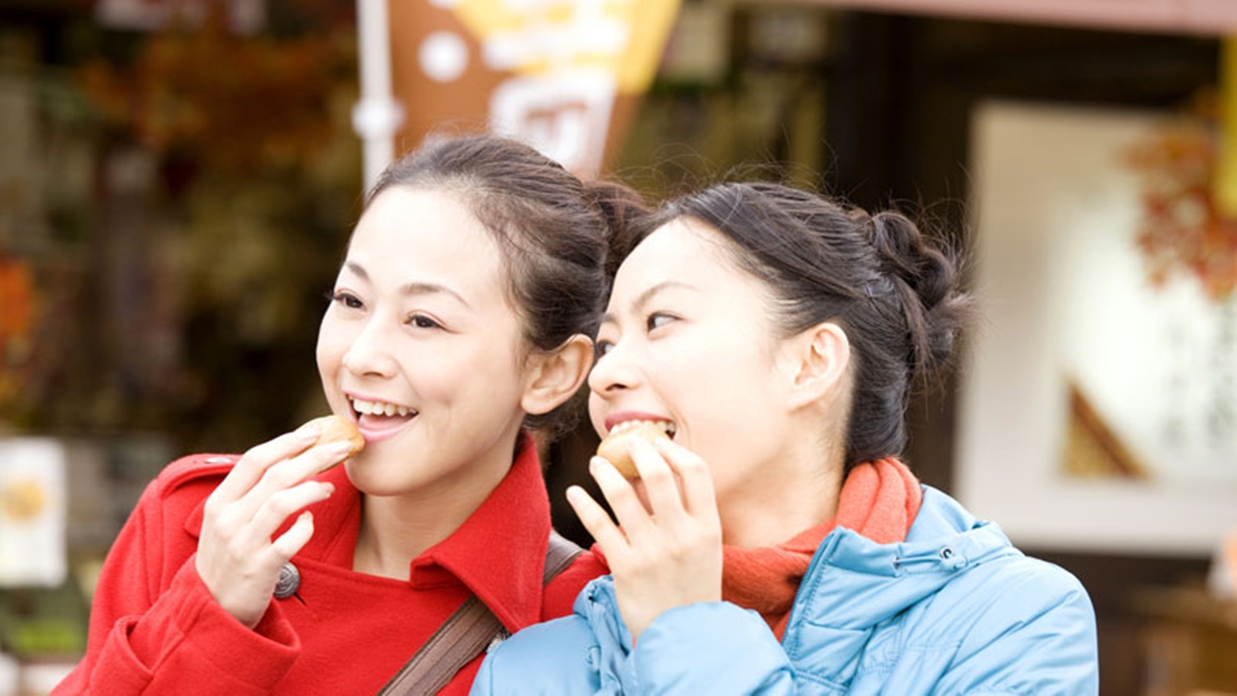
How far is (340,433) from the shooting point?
7.43 ft

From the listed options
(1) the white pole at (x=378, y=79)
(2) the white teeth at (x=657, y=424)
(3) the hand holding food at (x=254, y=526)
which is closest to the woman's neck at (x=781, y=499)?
Answer: (2) the white teeth at (x=657, y=424)

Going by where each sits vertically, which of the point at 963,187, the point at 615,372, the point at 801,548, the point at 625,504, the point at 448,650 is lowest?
the point at 963,187

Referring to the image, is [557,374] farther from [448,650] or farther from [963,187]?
[963,187]

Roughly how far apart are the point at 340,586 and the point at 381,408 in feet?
0.94

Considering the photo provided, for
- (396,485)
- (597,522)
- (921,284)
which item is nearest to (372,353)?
(396,485)

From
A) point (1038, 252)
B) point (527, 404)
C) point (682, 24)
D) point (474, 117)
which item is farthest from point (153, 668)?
point (1038, 252)

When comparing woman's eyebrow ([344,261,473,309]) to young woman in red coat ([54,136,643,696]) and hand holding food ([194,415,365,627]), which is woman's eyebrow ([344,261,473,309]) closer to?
young woman in red coat ([54,136,643,696])

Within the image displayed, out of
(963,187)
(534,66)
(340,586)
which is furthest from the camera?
(963,187)

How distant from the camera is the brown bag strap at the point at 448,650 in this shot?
7.63ft

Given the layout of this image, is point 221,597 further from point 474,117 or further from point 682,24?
point 682,24

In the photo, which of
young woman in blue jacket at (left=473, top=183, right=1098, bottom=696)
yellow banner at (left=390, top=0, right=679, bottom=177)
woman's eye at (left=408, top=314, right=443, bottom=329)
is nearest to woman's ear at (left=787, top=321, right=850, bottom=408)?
young woman in blue jacket at (left=473, top=183, right=1098, bottom=696)

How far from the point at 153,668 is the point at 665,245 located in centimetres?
90

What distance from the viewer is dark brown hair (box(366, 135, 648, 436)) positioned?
2412mm

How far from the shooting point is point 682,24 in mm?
6930
